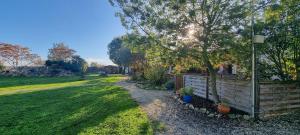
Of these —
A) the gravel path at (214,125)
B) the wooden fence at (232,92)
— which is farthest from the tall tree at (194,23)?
the gravel path at (214,125)

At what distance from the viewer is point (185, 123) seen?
6125mm

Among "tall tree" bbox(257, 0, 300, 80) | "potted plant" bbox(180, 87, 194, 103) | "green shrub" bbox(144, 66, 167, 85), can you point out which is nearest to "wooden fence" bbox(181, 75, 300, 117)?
"tall tree" bbox(257, 0, 300, 80)

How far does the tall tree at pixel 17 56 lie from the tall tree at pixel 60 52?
13.2ft

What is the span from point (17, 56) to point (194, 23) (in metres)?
47.2

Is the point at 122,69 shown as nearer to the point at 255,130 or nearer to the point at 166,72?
the point at 166,72

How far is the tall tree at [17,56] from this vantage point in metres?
41.7

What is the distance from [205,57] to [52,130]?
5046 mm

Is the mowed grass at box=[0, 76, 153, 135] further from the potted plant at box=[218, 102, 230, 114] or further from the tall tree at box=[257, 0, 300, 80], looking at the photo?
the tall tree at box=[257, 0, 300, 80]

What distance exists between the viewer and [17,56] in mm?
44781

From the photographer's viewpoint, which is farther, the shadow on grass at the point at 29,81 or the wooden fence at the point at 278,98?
the shadow on grass at the point at 29,81

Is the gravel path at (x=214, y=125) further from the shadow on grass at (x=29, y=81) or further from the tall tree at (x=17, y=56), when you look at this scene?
the tall tree at (x=17, y=56)

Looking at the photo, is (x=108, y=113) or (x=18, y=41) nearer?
(x=108, y=113)

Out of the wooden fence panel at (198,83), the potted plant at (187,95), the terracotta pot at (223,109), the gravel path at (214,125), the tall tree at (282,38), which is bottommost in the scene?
the gravel path at (214,125)

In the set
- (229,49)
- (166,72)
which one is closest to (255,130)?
(229,49)
